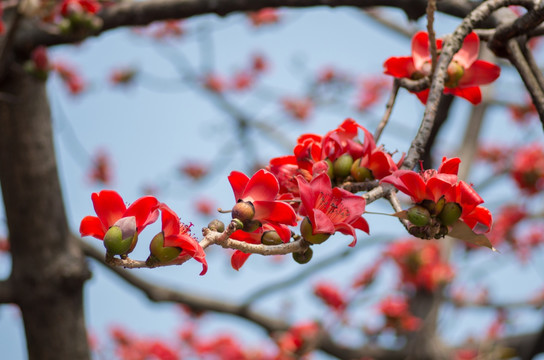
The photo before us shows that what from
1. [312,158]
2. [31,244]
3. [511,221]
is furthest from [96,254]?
[511,221]

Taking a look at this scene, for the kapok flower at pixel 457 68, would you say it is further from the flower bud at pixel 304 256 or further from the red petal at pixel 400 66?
the flower bud at pixel 304 256

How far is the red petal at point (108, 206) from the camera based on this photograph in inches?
26.9

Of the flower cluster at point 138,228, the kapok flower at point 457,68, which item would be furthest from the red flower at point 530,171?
the flower cluster at point 138,228

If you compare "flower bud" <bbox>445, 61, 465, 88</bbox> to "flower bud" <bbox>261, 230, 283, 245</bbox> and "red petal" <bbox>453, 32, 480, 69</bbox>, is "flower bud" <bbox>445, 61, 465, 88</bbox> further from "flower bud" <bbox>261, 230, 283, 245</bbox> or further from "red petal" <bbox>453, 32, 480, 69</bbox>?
"flower bud" <bbox>261, 230, 283, 245</bbox>

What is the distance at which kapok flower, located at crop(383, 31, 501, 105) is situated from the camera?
1029mm

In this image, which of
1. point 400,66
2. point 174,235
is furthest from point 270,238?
point 400,66

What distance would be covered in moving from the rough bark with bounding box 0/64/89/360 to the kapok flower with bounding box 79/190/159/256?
138 cm

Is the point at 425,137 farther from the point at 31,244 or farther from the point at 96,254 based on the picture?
the point at 96,254

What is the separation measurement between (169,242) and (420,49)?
0.68 metres

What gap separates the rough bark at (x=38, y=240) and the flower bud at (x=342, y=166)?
1.45 meters

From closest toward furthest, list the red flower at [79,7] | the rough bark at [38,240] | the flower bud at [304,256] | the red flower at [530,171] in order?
the flower bud at [304,256], the red flower at [79,7], the rough bark at [38,240], the red flower at [530,171]

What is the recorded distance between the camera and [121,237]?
0.66 metres

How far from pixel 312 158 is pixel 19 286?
1.57 metres

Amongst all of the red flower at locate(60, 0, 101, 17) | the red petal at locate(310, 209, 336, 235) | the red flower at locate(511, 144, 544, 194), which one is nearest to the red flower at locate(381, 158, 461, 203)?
the red petal at locate(310, 209, 336, 235)
